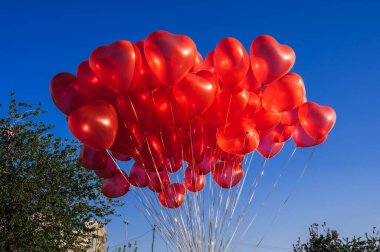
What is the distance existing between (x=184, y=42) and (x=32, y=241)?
9564mm

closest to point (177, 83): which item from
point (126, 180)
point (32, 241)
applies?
point (126, 180)

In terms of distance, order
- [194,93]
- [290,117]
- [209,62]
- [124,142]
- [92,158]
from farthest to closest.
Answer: [290,117]
[92,158]
[209,62]
[124,142]
[194,93]

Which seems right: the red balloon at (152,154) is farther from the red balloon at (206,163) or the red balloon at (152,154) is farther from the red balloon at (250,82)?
the red balloon at (250,82)

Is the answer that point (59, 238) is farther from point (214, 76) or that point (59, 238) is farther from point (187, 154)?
point (214, 76)

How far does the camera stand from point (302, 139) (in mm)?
6863

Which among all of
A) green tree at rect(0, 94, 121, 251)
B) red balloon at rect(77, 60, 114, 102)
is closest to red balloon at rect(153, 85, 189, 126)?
red balloon at rect(77, 60, 114, 102)

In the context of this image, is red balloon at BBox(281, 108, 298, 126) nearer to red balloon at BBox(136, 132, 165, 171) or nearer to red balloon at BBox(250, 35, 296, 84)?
red balloon at BBox(250, 35, 296, 84)

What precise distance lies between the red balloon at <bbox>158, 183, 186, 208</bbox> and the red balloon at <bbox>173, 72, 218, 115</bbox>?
84.0 inches

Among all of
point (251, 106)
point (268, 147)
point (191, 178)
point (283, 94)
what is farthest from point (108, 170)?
point (283, 94)

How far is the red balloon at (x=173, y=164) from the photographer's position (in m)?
6.79

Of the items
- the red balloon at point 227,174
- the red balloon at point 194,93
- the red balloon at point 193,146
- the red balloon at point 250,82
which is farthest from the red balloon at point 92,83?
the red balloon at point 227,174

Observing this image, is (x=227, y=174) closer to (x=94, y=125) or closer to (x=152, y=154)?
(x=152, y=154)

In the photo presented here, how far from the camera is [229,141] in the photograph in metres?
5.98

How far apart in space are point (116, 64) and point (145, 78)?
0.49 metres
